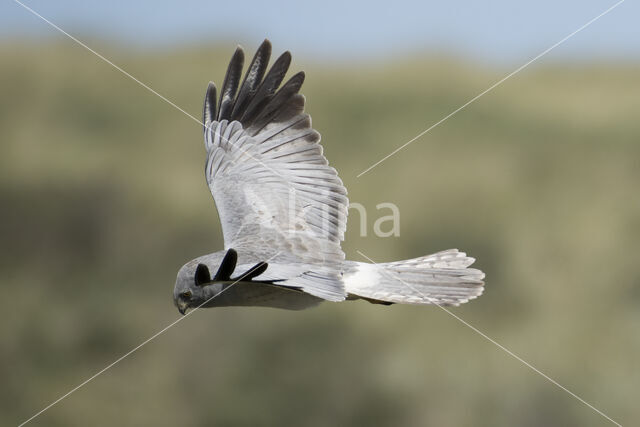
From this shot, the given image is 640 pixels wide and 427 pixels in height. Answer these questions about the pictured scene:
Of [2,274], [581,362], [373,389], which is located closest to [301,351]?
[373,389]

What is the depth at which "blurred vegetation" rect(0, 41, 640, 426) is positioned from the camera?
1274cm

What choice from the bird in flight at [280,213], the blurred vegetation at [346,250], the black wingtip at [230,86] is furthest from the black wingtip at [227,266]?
the blurred vegetation at [346,250]

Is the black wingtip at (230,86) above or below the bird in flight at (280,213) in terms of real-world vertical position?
above

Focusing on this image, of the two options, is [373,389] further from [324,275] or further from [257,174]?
[324,275]

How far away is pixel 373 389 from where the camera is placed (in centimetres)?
1245

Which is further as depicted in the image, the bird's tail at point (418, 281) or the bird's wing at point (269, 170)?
the bird's wing at point (269, 170)

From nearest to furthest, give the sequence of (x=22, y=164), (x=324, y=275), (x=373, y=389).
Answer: (x=324, y=275) < (x=373, y=389) < (x=22, y=164)

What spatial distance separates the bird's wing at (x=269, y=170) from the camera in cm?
645


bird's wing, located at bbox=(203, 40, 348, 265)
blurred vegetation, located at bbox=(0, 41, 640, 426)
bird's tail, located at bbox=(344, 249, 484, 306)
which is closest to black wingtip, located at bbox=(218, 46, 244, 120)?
bird's wing, located at bbox=(203, 40, 348, 265)

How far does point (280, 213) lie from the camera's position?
21.7ft

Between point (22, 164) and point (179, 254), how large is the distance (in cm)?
366

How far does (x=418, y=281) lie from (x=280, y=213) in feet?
3.63

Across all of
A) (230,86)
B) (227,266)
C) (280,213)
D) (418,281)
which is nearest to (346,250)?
(230,86)

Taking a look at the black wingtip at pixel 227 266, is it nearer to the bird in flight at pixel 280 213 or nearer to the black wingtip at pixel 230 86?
the bird in flight at pixel 280 213
